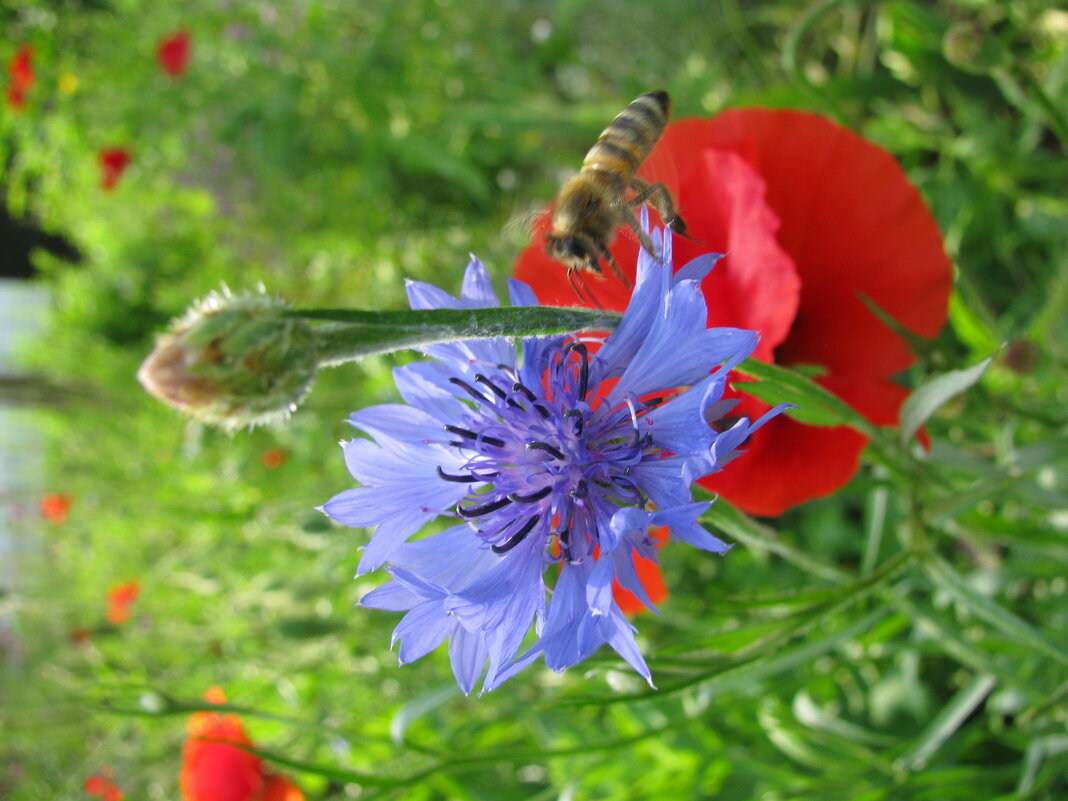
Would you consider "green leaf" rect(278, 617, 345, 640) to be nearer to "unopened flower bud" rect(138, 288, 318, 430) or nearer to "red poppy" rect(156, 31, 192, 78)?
"unopened flower bud" rect(138, 288, 318, 430)

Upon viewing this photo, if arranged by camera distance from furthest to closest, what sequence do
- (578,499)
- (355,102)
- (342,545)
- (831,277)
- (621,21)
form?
(621,21) → (355,102) → (342,545) → (831,277) → (578,499)

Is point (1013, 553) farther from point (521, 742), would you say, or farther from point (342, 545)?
point (342, 545)

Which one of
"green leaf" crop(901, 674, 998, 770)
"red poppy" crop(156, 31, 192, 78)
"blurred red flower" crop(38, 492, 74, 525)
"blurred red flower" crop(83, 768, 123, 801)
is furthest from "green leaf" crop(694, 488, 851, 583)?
"blurred red flower" crop(38, 492, 74, 525)

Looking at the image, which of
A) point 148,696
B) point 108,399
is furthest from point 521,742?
point 108,399

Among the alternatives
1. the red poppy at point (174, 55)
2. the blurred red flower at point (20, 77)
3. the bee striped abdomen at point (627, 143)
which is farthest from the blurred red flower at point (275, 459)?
the bee striped abdomen at point (627, 143)

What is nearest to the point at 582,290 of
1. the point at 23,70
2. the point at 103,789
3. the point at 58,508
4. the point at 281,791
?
the point at 281,791

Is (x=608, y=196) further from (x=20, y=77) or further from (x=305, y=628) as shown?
(x=20, y=77)
